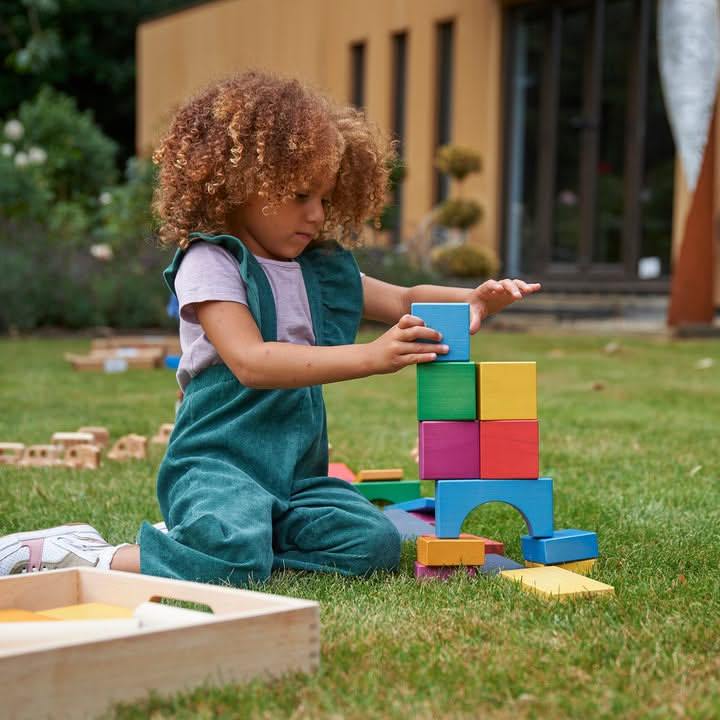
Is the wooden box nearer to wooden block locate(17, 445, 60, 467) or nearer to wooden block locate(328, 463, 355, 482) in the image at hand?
wooden block locate(328, 463, 355, 482)

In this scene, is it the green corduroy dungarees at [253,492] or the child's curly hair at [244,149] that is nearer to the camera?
the green corduroy dungarees at [253,492]

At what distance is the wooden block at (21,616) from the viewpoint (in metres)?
1.91

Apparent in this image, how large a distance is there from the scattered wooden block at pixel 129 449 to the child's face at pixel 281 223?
1.64 meters

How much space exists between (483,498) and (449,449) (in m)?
0.14

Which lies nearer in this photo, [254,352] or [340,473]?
[254,352]

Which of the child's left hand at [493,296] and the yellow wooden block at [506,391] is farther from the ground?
the child's left hand at [493,296]

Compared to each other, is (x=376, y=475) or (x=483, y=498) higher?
(x=483, y=498)

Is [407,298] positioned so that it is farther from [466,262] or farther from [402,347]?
[466,262]

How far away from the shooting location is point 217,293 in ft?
8.27

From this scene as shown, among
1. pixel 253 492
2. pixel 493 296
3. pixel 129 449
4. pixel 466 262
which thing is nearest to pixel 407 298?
pixel 493 296

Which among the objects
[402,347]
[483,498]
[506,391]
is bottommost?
[483,498]

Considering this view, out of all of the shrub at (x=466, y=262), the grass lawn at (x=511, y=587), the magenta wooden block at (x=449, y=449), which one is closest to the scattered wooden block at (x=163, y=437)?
the grass lawn at (x=511, y=587)

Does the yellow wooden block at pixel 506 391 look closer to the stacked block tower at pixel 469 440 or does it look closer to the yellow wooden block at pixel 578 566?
the stacked block tower at pixel 469 440

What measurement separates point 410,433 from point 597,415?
3.42 feet
